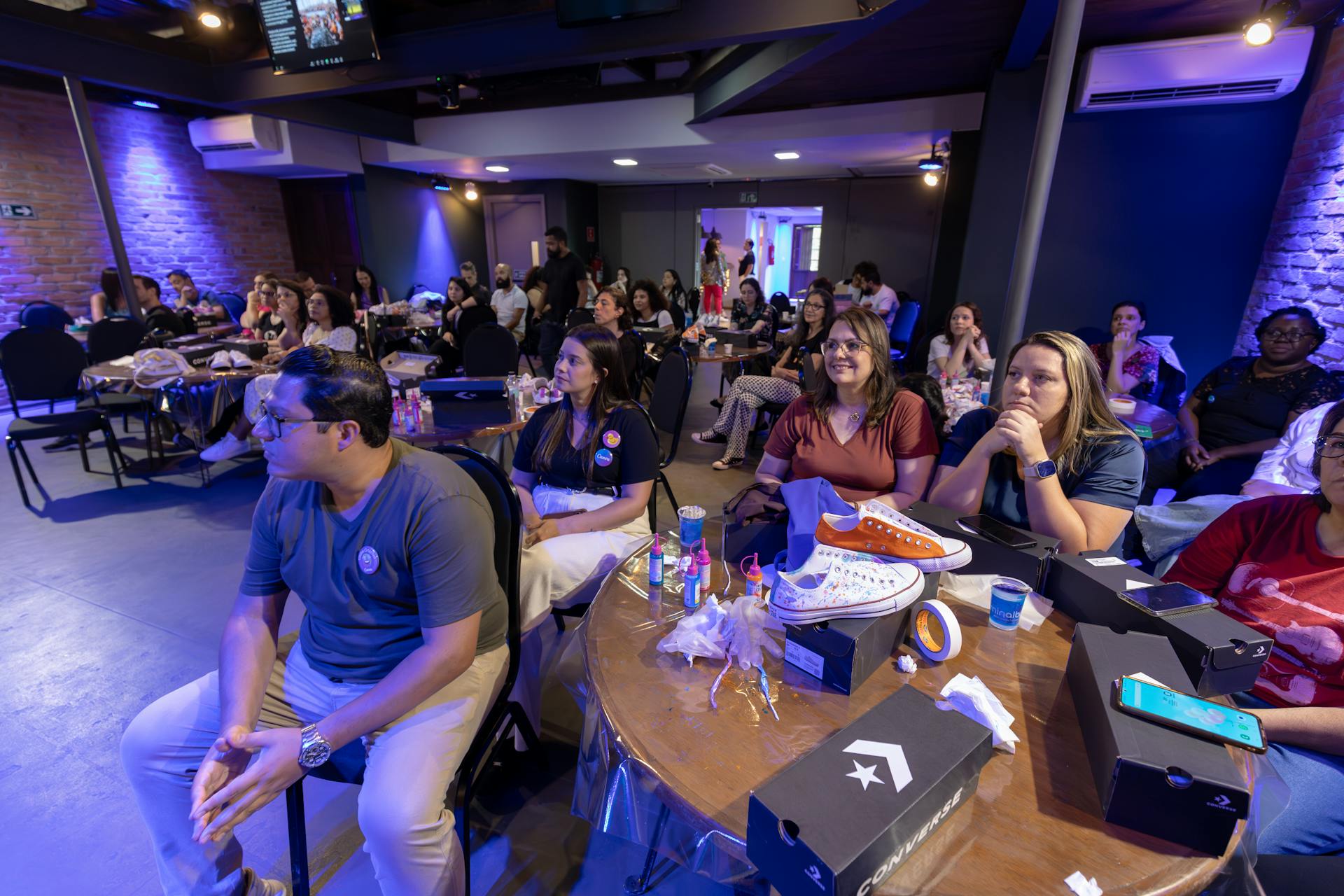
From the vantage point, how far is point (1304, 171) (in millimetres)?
3924

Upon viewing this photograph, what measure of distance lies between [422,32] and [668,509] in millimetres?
4449

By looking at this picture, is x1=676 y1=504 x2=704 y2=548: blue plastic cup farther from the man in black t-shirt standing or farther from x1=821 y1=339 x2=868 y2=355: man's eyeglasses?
the man in black t-shirt standing

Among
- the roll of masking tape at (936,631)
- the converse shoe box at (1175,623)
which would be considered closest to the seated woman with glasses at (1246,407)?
the converse shoe box at (1175,623)

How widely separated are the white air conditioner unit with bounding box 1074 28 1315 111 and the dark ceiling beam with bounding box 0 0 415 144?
303 inches

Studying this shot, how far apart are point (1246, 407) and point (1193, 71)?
2.53 m

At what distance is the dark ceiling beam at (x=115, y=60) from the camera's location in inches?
187

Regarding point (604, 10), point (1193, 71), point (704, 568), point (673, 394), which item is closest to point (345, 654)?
point (704, 568)

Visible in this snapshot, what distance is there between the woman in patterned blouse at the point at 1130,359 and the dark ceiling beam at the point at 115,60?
804cm

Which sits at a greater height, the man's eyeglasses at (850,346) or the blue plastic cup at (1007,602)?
the man's eyeglasses at (850,346)

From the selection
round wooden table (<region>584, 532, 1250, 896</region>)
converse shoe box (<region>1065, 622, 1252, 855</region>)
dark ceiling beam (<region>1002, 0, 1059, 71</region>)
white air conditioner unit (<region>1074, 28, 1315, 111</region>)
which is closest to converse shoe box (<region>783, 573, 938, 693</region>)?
round wooden table (<region>584, 532, 1250, 896</region>)

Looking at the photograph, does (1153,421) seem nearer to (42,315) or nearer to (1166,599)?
(1166,599)

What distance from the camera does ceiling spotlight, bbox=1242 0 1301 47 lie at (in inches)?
123

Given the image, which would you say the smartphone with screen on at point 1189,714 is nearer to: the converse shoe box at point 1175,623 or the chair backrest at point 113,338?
the converse shoe box at point 1175,623

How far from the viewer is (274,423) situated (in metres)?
1.26
